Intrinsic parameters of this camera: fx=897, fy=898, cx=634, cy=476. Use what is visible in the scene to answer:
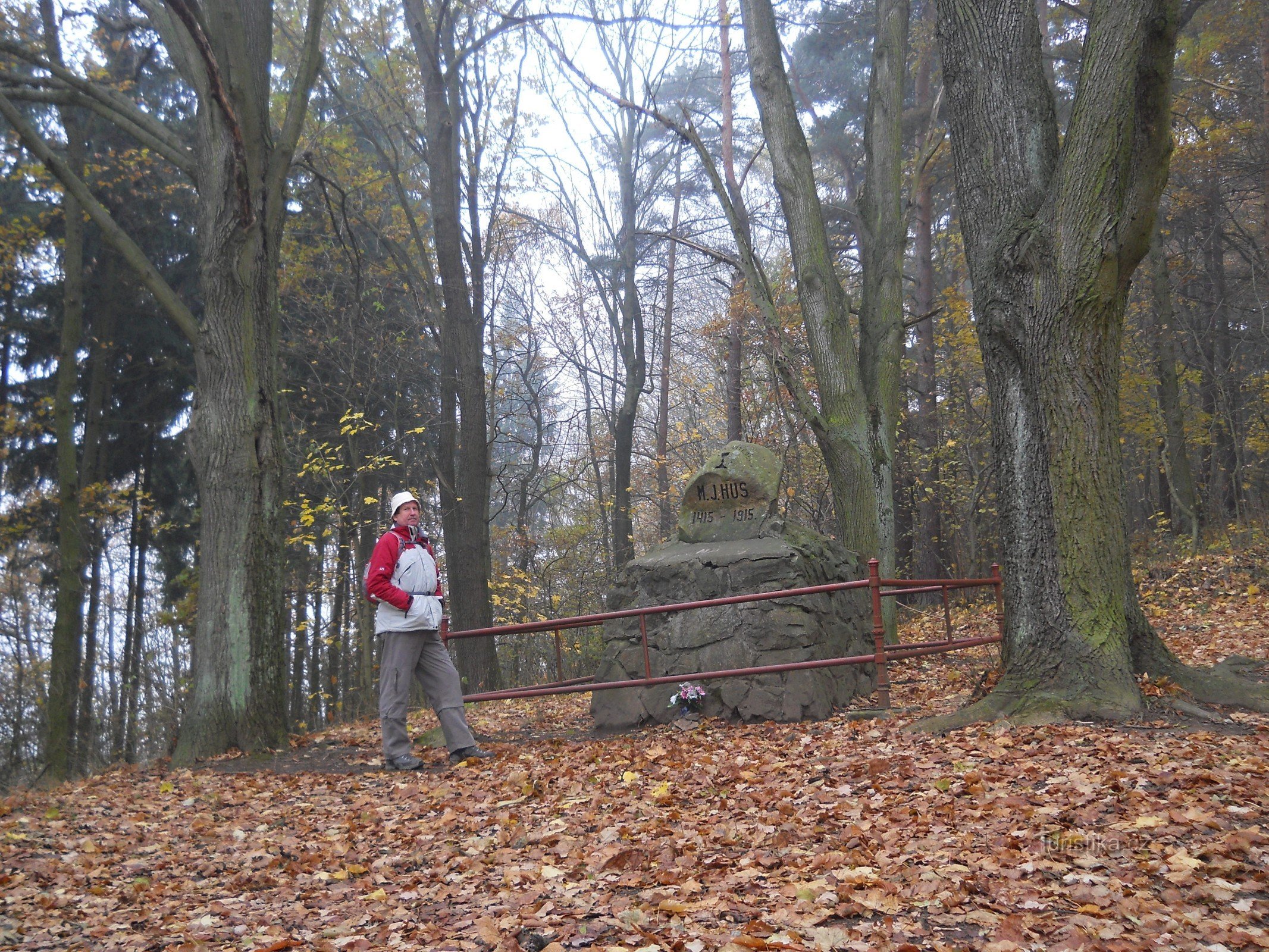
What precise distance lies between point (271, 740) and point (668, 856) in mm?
4880

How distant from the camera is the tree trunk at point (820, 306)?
34.0 feet

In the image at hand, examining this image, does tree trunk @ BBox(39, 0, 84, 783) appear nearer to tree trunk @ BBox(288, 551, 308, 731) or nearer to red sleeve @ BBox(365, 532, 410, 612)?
tree trunk @ BBox(288, 551, 308, 731)

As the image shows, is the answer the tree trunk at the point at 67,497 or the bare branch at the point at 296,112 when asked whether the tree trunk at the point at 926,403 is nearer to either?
the bare branch at the point at 296,112

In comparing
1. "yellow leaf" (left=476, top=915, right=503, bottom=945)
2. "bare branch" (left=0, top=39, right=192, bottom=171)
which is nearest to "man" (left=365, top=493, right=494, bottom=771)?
"yellow leaf" (left=476, top=915, right=503, bottom=945)

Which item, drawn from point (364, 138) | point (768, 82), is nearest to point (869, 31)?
point (768, 82)

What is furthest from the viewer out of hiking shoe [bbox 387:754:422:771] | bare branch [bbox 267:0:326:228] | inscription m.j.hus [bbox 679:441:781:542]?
inscription m.j.hus [bbox 679:441:781:542]

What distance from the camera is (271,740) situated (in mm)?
7418

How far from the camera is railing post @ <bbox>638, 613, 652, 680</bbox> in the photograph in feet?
24.6

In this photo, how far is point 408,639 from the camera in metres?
6.79

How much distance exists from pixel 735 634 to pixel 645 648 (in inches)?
32.7

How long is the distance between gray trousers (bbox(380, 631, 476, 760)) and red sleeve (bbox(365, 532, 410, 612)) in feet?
0.90

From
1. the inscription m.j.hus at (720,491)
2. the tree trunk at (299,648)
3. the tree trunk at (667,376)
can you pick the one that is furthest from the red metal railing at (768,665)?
the tree trunk at (667,376)

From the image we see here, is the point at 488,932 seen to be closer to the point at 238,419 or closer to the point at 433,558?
the point at 433,558

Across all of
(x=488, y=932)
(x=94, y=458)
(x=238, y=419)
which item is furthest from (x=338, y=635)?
(x=488, y=932)
